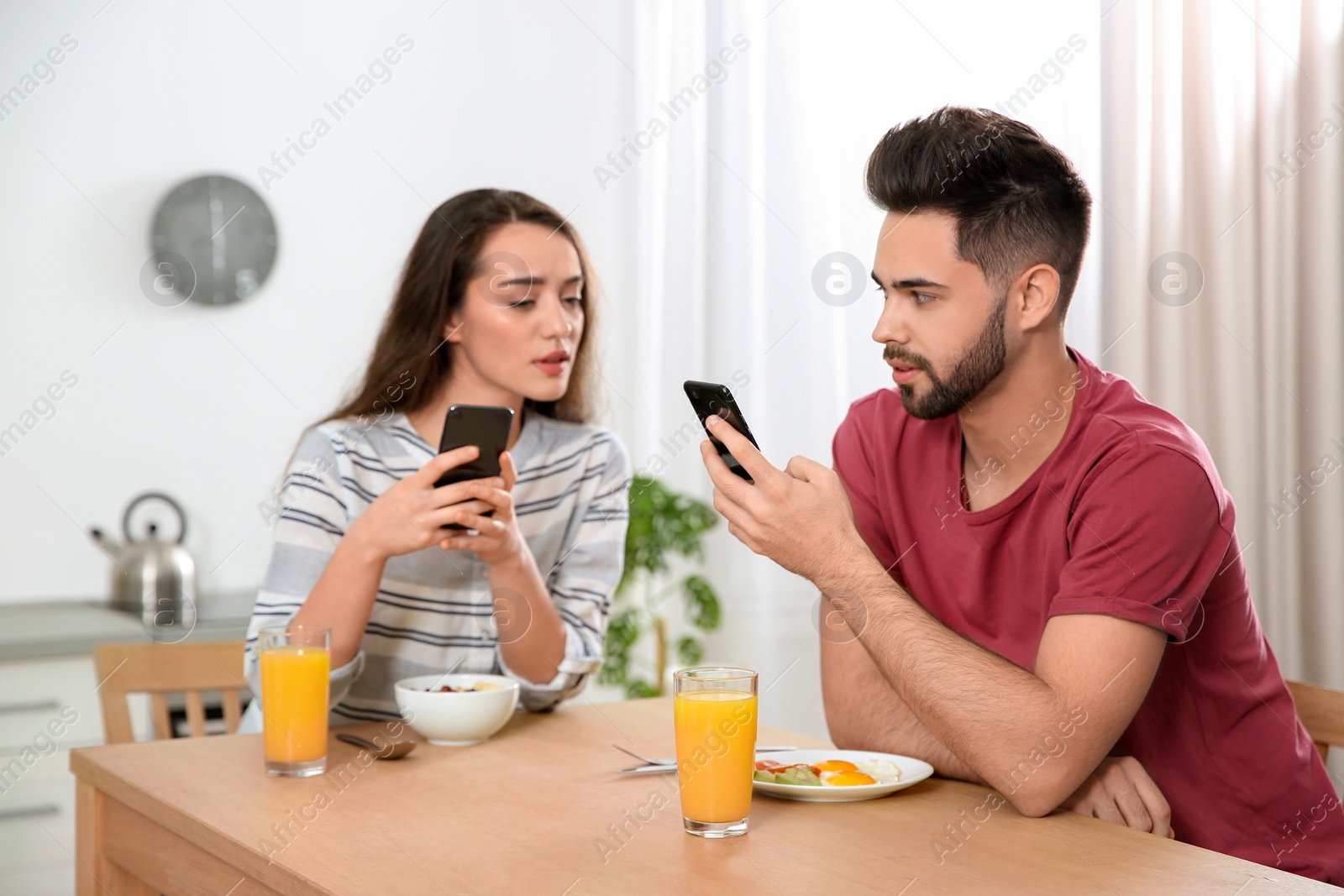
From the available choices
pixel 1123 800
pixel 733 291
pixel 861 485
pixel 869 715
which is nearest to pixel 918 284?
pixel 861 485

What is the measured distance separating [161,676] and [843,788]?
1.02 metres

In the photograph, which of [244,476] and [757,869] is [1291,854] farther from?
[244,476]

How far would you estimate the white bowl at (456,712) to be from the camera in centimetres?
133

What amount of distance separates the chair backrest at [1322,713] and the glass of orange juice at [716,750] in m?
0.73

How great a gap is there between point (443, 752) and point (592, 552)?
1.52 ft

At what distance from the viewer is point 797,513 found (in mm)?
1233

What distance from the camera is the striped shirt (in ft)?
5.11

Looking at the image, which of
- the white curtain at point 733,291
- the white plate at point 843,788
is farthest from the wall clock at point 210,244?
the white plate at point 843,788

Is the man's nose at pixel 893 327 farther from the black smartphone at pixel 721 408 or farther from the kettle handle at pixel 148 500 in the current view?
the kettle handle at pixel 148 500

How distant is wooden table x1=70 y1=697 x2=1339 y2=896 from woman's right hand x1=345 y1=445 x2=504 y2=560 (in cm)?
23

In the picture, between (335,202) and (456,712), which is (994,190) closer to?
(456,712)

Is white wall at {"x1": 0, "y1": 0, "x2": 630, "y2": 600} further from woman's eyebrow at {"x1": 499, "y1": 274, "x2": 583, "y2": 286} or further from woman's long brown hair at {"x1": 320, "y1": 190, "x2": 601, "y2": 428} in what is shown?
woman's eyebrow at {"x1": 499, "y1": 274, "x2": 583, "y2": 286}

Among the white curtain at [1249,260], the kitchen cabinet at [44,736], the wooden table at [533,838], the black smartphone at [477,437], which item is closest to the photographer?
the wooden table at [533,838]

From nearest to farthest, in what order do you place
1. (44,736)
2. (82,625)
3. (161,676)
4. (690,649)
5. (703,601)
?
(161,676) < (44,736) < (82,625) < (703,601) < (690,649)
